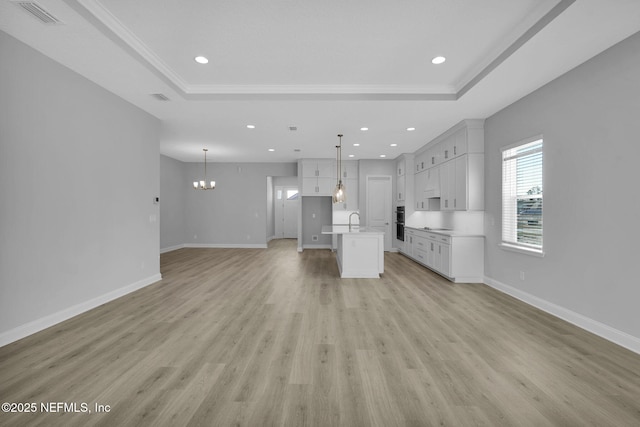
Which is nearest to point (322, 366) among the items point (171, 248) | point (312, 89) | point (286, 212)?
point (312, 89)

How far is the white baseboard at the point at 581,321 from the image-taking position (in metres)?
2.57

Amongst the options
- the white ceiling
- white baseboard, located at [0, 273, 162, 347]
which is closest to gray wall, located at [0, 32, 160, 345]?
white baseboard, located at [0, 273, 162, 347]

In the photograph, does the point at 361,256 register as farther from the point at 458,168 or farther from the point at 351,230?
the point at 458,168

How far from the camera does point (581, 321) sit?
304cm

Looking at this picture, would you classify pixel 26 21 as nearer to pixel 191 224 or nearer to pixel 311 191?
pixel 311 191

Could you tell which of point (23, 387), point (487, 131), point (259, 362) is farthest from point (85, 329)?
point (487, 131)

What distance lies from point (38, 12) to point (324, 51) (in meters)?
2.57

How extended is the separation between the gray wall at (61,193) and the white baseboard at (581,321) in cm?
577

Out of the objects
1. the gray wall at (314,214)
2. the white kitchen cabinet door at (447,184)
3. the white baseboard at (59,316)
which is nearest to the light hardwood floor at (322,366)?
the white baseboard at (59,316)

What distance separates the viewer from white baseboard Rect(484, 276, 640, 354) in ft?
8.45

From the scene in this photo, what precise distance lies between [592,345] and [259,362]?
3.10 meters

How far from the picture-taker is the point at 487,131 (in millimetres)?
4852

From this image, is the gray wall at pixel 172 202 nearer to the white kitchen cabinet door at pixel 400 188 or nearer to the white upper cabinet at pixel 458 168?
the white kitchen cabinet door at pixel 400 188

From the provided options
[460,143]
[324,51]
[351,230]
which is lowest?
[351,230]
